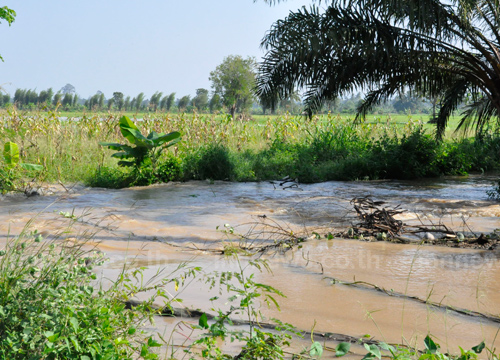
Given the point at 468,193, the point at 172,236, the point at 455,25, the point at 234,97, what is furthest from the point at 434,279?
the point at 234,97

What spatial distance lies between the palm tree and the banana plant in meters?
2.60

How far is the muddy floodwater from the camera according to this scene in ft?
11.0

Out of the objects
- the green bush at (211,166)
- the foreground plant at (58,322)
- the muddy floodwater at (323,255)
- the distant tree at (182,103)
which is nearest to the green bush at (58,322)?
the foreground plant at (58,322)

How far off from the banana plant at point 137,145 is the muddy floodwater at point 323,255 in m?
0.87

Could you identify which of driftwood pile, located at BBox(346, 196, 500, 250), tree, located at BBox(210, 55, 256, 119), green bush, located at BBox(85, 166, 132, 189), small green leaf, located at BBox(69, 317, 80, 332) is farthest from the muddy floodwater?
tree, located at BBox(210, 55, 256, 119)

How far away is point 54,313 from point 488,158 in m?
13.8

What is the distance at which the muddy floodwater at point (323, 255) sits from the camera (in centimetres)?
336

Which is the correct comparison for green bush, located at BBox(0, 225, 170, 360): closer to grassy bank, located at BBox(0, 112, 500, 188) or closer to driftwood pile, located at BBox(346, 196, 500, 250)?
driftwood pile, located at BBox(346, 196, 500, 250)

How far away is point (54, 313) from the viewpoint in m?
2.34

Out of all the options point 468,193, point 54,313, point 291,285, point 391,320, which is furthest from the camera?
point 468,193

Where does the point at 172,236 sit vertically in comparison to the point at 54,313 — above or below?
below

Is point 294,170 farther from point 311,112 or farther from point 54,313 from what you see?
point 54,313

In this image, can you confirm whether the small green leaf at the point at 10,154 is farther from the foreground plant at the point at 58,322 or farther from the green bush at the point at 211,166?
the foreground plant at the point at 58,322

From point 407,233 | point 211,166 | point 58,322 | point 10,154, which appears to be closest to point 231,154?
point 211,166
